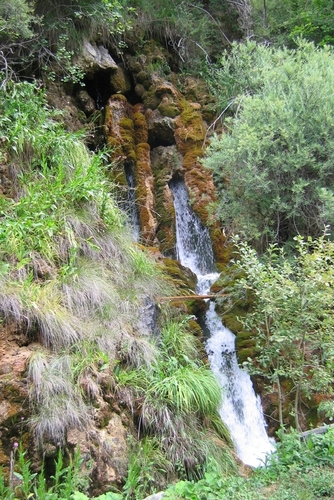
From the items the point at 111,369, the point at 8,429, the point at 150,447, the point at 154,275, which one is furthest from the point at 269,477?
the point at 154,275

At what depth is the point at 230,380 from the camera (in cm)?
629

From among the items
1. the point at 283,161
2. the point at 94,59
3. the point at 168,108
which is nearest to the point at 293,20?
the point at 168,108

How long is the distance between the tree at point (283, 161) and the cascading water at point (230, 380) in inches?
49.4

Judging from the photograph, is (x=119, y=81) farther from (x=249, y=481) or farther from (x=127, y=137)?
(x=249, y=481)

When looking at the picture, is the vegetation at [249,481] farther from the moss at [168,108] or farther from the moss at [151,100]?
the moss at [151,100]

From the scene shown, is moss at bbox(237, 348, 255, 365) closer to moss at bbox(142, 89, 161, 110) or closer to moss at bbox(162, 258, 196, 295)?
moss at bbox(162, 258, 196, 295)

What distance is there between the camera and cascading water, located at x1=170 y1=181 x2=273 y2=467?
5.75 meters

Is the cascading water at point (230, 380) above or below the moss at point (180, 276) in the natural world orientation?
below

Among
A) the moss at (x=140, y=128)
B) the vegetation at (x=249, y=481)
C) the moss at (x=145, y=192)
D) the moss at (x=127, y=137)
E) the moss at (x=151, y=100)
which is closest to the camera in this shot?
the vegetation at (x=249, y=481)

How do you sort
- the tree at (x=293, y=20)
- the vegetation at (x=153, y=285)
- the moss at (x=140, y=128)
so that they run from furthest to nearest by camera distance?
the tree at (x=293, y=20) < the moss at (x=140, y=128) < the vegetation at (x=153, y=285)

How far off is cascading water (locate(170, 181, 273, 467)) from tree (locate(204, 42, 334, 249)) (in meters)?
1.25

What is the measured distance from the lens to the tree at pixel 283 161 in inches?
253

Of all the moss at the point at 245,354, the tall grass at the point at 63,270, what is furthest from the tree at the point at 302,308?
the tall grass at the point at 63,270

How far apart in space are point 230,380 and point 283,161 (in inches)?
130
